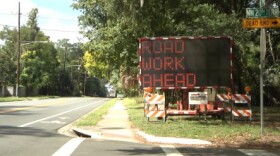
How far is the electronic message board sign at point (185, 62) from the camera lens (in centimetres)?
1762

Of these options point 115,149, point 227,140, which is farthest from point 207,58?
point 115,149

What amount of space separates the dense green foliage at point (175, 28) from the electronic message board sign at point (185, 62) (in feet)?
6.99

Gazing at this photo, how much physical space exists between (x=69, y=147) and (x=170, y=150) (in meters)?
2.50

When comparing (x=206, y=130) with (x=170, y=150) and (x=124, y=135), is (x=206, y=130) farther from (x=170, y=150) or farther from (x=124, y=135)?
(x=170, y=150)

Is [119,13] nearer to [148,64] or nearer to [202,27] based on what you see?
[148,64]

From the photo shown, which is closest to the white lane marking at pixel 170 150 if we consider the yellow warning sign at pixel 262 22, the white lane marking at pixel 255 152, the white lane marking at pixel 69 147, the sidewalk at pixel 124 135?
the sidewalk at pixel 124 135

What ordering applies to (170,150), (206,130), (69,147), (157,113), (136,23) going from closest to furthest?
1. (170,150)
2. (69,147)
3. (206,130)
4. (157,113)
5. (136,23)

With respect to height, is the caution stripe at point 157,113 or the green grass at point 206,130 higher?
the caution stripe at point 157,113

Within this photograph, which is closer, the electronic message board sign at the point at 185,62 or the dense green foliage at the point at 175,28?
the electronic message board sign at the point at 185,62

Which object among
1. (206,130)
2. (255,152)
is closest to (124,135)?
(206,130)

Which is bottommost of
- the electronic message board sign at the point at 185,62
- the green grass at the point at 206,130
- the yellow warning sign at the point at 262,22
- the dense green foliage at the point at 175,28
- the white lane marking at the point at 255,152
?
the white lane marking at the point at 255,152

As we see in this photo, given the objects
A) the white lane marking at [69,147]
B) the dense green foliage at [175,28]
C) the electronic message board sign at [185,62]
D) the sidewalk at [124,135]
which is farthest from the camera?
the dense green foliage at [175,28]

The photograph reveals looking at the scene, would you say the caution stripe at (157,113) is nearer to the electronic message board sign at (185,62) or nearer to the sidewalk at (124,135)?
the sidewalk at (124,135)

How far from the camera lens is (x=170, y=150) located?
1145 cm
